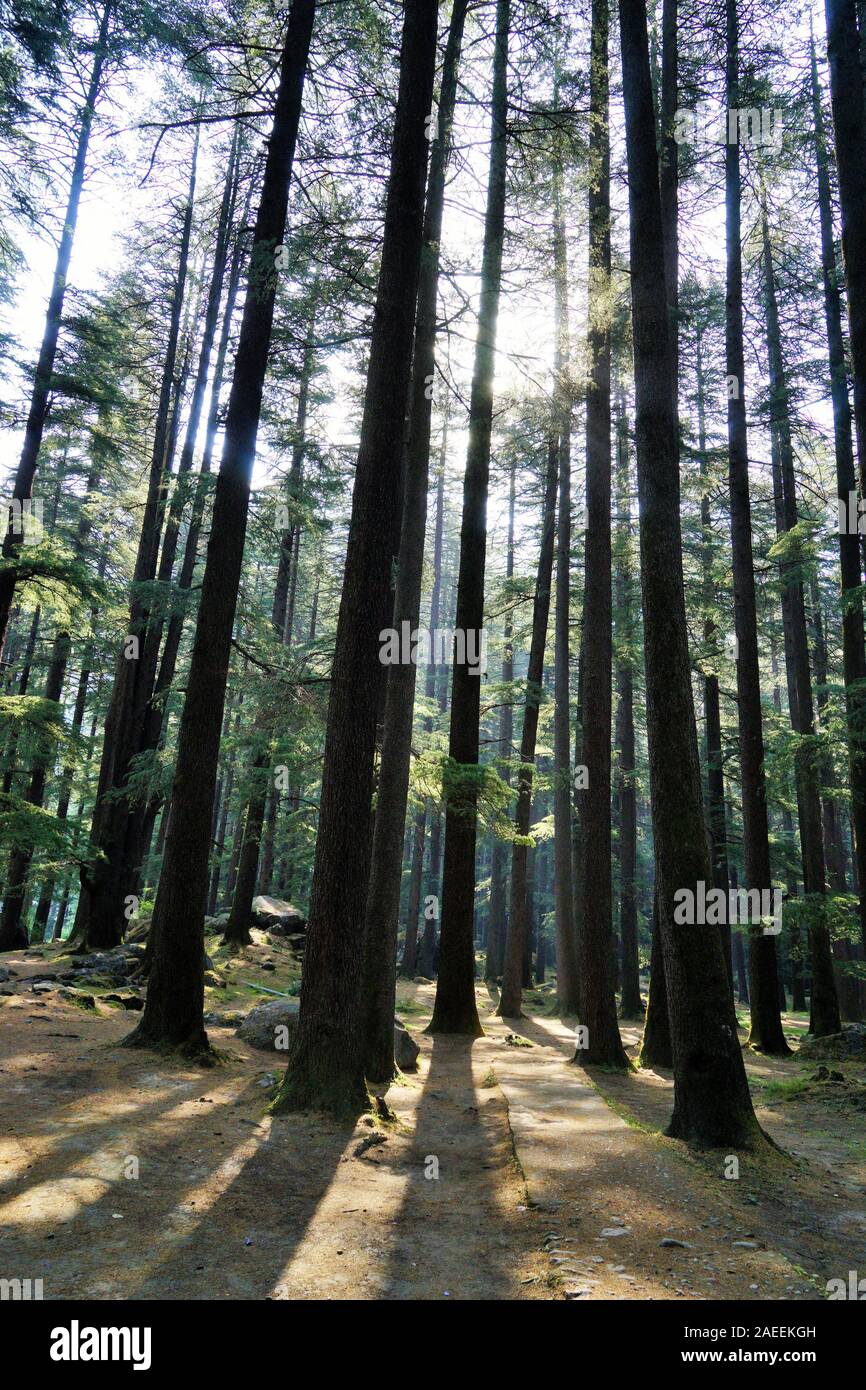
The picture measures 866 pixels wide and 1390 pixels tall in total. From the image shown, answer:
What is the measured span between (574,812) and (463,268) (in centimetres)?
1446

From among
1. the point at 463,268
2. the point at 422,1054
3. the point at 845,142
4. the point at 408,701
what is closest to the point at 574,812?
the point at 422,1054

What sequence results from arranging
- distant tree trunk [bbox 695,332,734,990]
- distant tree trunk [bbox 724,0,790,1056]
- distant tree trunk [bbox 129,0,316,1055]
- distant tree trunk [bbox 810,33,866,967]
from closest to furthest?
distant tree trunk [bbox 129,0,316,1055], distant tree trunk [bbox 810,33,866,967], distant tree trunk [bbox 724,0,790,1056], distant tree trunk [bbox 695,332,734,990]

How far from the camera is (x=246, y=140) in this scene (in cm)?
1327

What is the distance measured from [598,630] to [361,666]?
6.49 meters

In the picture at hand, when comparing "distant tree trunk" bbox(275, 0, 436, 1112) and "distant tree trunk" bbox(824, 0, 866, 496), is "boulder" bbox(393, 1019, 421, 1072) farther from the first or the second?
"distant tree trunk" bbox(824, 0, 866, 496)

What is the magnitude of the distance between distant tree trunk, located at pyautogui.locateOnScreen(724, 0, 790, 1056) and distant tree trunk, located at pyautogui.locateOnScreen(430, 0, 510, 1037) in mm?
4775

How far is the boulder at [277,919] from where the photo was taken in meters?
22.5

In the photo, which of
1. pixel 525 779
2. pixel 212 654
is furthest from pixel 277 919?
pixel 212 654

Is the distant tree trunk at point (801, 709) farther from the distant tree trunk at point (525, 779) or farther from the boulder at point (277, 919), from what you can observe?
the boulder at point (277, 919)

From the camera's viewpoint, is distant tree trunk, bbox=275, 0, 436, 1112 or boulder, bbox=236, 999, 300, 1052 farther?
boulder, bbox=236, 999, 300, 1052

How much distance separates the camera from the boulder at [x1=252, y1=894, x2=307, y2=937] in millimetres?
22453

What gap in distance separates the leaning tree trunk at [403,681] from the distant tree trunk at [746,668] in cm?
653

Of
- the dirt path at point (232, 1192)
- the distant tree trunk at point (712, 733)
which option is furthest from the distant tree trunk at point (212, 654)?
the distant tree trunk at point (712, 733)

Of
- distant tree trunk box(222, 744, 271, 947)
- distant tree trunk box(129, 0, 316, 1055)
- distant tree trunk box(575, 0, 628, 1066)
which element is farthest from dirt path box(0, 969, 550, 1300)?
distant tree trunk box(222, 744, 271, 947)
